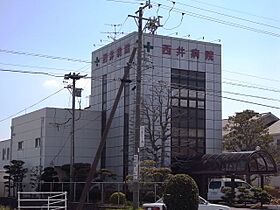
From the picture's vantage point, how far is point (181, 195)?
21234 millimetres

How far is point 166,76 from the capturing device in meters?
51.4

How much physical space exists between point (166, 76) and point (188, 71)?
8.21 feet

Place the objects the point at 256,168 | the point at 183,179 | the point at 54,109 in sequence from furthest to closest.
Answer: the point at 54,109 → the point at 256,168 → the point at 183,179

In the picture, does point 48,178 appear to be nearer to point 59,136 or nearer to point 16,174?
point 16,174

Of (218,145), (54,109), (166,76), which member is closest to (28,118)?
(54,109)

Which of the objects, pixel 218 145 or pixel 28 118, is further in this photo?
pixel 28 118

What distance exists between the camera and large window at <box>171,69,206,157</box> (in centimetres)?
5166

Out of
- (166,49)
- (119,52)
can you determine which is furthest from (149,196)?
(119,52)

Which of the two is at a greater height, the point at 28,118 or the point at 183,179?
the point at 28,118

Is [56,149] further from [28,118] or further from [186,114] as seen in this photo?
[186,114]

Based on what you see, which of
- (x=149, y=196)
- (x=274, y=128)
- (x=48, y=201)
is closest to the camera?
(x=48, y=201)

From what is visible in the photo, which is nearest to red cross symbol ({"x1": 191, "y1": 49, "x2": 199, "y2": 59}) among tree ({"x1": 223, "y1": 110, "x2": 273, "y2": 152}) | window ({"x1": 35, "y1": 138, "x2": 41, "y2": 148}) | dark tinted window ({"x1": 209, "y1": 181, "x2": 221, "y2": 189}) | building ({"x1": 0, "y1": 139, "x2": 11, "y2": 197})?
tree ({"x1": 223, "y1": 110, "x2": 273, "y2": 152})

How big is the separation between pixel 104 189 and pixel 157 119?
8.56 m

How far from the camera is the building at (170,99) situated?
164 feet
